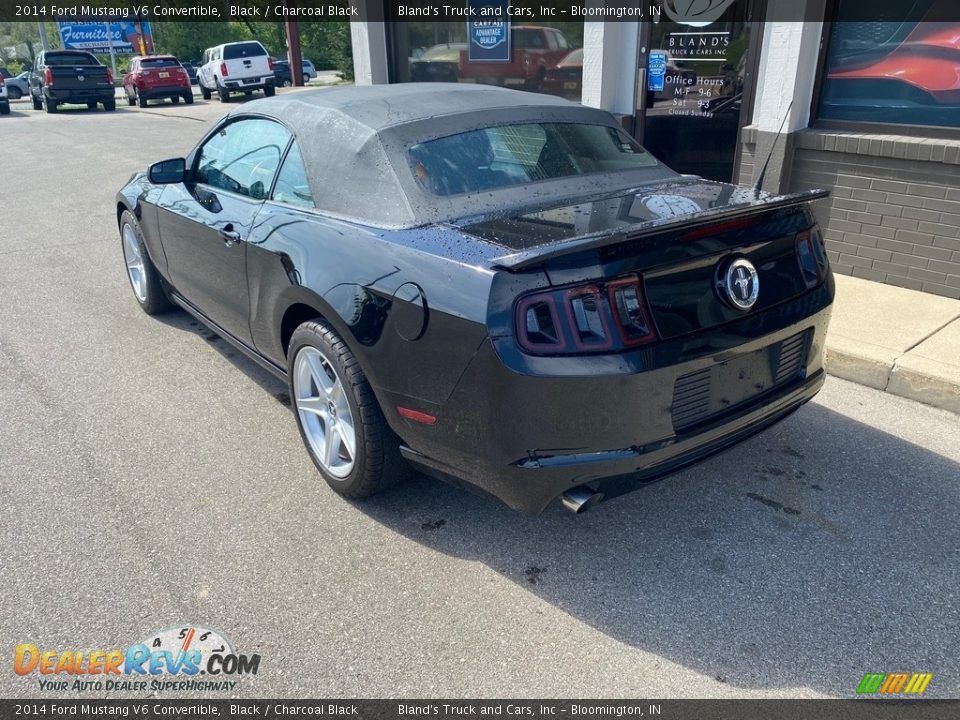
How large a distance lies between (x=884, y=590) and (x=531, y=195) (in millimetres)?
2018

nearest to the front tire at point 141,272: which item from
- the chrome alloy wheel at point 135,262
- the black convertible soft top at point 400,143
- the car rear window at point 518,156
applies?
the chrome alloy wheel at point 135,262

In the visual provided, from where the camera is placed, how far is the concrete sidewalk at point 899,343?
13.8 ft

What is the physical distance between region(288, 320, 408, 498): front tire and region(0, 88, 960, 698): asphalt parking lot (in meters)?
0.18

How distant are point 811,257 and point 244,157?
113 inches

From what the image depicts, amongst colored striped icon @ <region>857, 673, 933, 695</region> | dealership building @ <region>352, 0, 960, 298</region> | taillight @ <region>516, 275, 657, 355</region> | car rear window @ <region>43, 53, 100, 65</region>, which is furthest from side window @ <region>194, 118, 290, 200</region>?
car rear window @ <region>43, 53, 100, 65</region>

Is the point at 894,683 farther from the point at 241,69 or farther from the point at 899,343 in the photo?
A: the point at 241,69

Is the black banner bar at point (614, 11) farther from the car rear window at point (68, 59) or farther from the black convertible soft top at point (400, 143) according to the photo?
the car rear window at point (68, 59)

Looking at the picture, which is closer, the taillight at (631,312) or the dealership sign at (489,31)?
the taillight at (631,312)

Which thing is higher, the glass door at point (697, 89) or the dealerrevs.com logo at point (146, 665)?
the glass door at point (697, 89)

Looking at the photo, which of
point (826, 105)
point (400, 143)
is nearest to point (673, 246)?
point (400, 143)

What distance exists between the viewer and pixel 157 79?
27.3m

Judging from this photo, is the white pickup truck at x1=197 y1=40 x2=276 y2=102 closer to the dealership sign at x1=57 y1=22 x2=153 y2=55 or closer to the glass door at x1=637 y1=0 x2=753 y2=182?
the dealership sign at x1=57 y1=22 x2=153 y2=55

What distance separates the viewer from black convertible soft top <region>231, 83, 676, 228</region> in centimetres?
310

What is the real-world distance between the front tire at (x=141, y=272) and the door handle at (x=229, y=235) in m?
1.68
